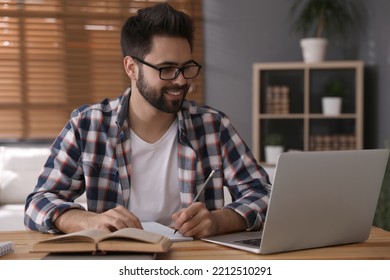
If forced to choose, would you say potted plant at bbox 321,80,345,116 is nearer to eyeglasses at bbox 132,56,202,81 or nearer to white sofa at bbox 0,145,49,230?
white sofa at bbox 0,145,49,230

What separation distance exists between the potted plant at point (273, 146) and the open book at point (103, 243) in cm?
314

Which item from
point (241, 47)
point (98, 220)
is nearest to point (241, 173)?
point (98, 220)

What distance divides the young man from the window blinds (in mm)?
2717

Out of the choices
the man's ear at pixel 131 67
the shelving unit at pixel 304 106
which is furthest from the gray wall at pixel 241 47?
the man's ear at pixel 131 67

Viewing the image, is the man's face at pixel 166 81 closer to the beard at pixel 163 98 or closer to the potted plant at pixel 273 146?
the beard at pixel 163 98

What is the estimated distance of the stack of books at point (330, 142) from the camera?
417 cm

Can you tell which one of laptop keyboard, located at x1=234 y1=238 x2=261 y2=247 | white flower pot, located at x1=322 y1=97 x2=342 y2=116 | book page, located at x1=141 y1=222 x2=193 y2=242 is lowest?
book page, located at x1=141 y1=222 x2=193 y2=242

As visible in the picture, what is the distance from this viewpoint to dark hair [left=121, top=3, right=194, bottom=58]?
1658mm

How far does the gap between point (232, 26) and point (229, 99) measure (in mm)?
528

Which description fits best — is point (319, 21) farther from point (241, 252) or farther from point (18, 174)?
point (241, 252)

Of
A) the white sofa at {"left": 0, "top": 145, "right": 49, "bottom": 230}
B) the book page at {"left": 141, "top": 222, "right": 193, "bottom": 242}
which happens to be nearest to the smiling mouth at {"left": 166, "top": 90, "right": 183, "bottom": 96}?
the book page at {"left": 141, "top": 222, "right": 193, "bottom": 242}

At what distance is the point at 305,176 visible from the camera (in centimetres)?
106

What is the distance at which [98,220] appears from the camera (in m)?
1.26

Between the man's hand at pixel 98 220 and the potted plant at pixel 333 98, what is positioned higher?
the potted plant at pixel 333 98
